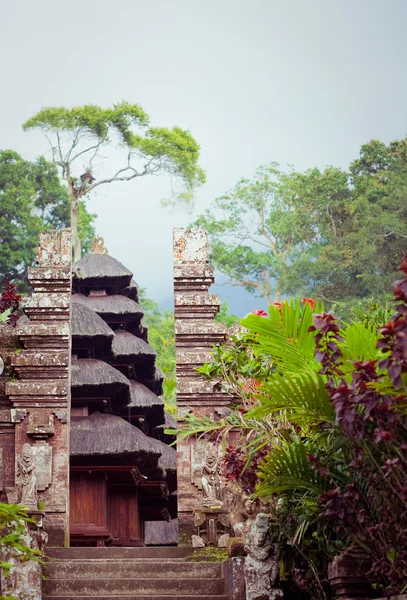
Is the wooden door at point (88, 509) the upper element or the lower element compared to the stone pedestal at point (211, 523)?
lower

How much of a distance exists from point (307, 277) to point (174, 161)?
23.1 feet

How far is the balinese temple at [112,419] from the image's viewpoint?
14.8 meters

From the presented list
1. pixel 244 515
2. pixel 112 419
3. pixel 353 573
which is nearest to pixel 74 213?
pixel 112 419

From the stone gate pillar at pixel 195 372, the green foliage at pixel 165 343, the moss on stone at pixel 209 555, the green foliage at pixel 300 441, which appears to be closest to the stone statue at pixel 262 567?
the green foliage at pixel 300 441

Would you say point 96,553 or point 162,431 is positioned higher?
point 162,431

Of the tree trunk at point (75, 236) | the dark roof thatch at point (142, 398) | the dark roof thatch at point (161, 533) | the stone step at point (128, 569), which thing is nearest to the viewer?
the stone step at point (128, 569)

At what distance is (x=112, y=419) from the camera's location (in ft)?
49.8

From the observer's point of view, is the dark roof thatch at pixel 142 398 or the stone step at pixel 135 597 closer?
the stone step at pixel 135 597

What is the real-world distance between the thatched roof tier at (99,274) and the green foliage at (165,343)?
22.7ft

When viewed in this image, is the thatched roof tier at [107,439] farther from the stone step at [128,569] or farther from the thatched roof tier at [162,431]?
the stone step at [128,569]

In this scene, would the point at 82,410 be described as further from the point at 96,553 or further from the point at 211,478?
the point at 96,553

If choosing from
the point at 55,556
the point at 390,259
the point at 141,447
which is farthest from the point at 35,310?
the point at 390,259

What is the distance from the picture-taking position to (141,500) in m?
18.3

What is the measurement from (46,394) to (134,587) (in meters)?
3.32
